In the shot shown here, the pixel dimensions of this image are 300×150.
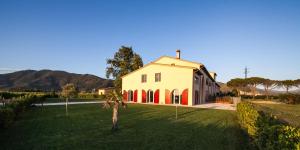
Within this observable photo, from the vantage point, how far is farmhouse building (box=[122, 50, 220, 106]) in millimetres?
33125

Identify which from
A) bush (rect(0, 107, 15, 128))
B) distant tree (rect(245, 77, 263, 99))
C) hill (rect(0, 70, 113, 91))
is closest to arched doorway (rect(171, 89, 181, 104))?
bush (rect(0, 107, 15, 128))

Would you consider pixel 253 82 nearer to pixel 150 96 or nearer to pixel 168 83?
pixel 168 83

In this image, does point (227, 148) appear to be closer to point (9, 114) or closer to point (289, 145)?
point (289, 145)

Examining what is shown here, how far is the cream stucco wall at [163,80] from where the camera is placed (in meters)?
33.0

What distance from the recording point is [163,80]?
117 feet

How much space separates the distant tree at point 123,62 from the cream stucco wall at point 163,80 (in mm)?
16464

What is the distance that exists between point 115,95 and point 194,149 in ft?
18.8

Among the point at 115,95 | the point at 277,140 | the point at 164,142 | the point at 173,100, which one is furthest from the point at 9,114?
the point at 173,100

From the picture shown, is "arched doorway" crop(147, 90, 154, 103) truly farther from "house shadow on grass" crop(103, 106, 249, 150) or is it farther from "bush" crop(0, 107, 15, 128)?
"bush" crop(0, 107, 15, 128)

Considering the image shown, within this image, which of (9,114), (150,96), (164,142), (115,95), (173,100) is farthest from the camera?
(150,96)

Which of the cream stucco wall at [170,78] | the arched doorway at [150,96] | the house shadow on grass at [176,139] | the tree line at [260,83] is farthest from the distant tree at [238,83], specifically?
the house shadow on grass at [176,139]

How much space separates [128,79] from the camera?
137 ft

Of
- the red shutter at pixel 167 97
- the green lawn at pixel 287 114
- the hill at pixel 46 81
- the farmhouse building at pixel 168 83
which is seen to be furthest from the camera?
the hill at pixel 46 81

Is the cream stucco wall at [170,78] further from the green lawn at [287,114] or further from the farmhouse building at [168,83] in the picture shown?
the green lawn at [287,114]
